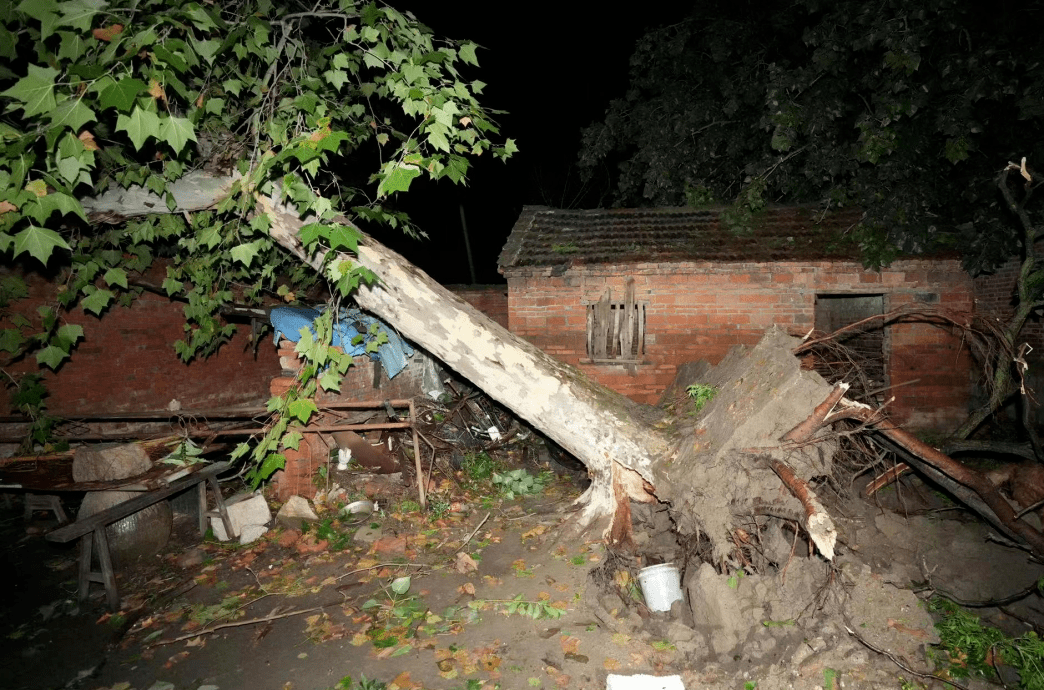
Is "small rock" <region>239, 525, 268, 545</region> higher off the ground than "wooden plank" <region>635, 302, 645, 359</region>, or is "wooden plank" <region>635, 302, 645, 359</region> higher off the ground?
"wooden plank" <region>635, 302, 645, 359</region>

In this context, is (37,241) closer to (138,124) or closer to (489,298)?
(138,124)

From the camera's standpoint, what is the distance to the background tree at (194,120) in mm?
2871

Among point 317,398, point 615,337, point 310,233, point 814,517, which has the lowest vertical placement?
point 814,517

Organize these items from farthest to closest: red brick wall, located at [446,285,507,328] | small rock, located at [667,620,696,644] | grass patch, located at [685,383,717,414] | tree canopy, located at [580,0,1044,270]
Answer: red brick wall, located at [446,285,507,328] → tree canopy, located at [580,0,1044,270] → grass patch, located at [685,383,717,414] → small rock, located at [667,620,696,644]

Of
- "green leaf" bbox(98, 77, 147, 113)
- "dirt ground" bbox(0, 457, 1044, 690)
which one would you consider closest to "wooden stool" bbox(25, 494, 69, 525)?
"dirt ground" bbox(0, 457, 1044, 690)

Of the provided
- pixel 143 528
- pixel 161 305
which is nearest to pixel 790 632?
pixel 143 528

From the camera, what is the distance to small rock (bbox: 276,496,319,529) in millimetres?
5578

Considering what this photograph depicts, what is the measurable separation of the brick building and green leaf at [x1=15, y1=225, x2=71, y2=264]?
5638 millimetres

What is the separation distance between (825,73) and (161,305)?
12161mm

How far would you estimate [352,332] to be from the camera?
6770 millimetres

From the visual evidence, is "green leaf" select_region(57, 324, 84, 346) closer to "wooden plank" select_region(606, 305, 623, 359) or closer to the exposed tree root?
"wooden plank" select_region(606, 305, 623, 359)

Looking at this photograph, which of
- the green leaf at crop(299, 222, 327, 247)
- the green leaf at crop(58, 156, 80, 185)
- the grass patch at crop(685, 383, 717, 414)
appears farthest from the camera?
the grass patch at crop(685, 383, 717, 414)

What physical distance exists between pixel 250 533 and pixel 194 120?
4.08m

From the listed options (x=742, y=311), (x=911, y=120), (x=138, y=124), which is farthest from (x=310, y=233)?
(x=911, y=120)
